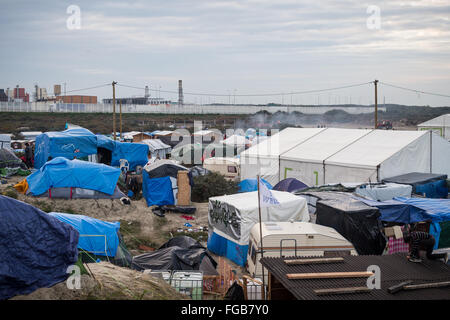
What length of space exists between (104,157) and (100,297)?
1929 cm

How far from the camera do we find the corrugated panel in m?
5.58

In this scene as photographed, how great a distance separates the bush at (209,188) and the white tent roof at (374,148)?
4.76 metres

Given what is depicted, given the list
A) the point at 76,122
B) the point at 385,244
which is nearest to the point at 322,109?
the point at 76,122

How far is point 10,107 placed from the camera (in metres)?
79.3

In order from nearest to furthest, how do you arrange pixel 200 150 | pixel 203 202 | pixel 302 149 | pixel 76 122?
pixel 203 202 → pixel 302 149 → pixel 200 150 → pixel 76 122

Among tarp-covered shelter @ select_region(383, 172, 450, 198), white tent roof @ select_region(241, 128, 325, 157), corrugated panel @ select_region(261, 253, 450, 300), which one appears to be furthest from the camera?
white tent roof @ select_region(241, 128, 325, 157)

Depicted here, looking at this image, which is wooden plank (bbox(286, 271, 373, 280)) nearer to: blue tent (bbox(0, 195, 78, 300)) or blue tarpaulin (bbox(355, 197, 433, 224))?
blue tent (bbox(0, 195, 78, 300))

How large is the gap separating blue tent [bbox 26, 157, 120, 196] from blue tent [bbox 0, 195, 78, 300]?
1054cm

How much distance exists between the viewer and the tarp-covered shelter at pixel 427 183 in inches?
632

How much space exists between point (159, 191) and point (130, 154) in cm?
743

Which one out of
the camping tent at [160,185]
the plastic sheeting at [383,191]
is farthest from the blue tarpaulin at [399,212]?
the camping tent at [160,185]

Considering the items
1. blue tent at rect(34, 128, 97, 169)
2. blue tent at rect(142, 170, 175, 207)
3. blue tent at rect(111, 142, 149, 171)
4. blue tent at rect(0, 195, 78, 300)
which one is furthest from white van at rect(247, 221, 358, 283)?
blue tent at rect(111, 142, 149, 171)

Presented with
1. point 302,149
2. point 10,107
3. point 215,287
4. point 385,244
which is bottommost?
point 215,287
